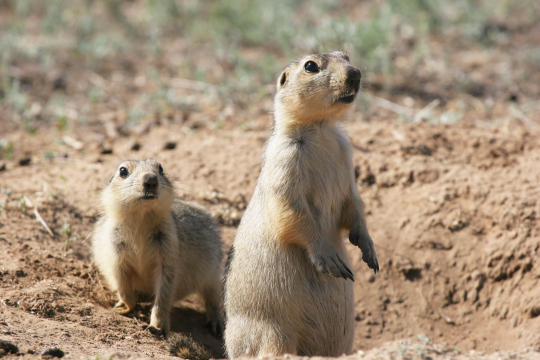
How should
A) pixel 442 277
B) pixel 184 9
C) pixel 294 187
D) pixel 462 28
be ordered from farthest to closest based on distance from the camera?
pixel 184 9 < pixel 462 28 < pixel 442 277 < pixel 294 187

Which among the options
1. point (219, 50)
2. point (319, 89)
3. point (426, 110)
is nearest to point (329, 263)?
point (319, 89)

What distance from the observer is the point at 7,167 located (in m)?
7.55

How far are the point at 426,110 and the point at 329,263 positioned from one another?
524 centimetres

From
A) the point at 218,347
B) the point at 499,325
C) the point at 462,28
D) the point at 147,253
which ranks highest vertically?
the point at 462,28

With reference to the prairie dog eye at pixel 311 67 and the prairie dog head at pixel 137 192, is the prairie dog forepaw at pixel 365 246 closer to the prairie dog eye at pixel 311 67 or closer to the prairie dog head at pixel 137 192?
the prairie dog eye at pixel 311 67

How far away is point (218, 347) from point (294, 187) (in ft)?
7.85

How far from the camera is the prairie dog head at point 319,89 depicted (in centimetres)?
442

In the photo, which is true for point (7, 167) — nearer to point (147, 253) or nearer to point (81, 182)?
point (81, 182)

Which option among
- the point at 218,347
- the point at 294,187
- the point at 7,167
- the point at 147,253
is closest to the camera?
the point at 294,187

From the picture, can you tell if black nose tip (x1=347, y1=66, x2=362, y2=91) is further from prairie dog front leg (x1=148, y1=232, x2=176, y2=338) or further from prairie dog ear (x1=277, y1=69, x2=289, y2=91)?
prairie dog front leg (x1=148, y1=232, x2=176, y2=338)

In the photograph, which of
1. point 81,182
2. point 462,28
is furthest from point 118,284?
point 462,28

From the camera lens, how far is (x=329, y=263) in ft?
14.4

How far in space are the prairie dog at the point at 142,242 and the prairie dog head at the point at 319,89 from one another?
1.52 m

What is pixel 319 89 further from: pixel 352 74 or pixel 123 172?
pixel 123 172
